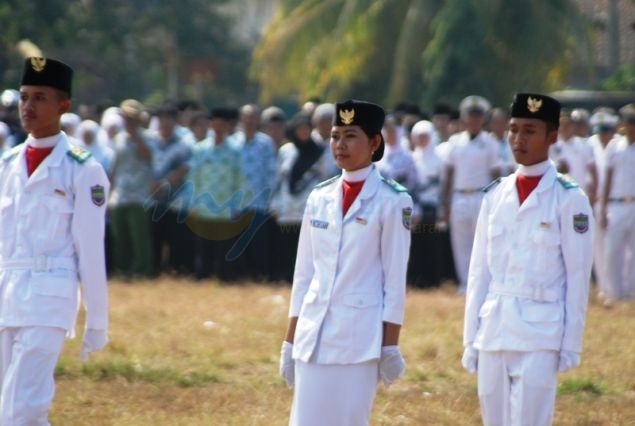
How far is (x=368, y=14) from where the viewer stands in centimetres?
2694

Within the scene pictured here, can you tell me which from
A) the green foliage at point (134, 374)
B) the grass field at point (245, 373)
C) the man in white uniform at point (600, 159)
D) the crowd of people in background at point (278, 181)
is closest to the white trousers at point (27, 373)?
the grass field at point (245, 373)

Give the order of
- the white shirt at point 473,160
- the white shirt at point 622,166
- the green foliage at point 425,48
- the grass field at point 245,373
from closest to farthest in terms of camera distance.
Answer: the grass field at point 245,373 < the white shirt at point 622,166 < the white shirt at point 473,160 < the green foliage at point 425,48

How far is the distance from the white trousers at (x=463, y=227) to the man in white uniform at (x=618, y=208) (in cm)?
143

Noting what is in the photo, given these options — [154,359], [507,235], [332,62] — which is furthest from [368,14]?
[507,235]

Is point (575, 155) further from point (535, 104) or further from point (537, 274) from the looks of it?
point (537, 274)

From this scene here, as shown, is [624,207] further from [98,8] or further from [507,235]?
[98,8]

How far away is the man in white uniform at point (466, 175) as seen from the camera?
15.5 metres

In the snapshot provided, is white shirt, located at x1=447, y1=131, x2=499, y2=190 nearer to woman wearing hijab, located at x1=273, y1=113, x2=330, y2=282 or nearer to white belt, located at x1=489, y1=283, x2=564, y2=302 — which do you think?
woman wearing hijab, located at x1=273, y1=113, x2=330, y2=282

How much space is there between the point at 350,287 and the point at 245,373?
172 inches

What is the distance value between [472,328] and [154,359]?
4753 mm

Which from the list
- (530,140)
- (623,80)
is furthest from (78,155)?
(623,80)

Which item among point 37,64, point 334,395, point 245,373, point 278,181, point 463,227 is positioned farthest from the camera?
point 278,181

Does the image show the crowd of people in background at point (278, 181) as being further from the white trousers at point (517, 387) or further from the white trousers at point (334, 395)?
the white trousers at point (334, 395)

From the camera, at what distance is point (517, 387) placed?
6648 mm
